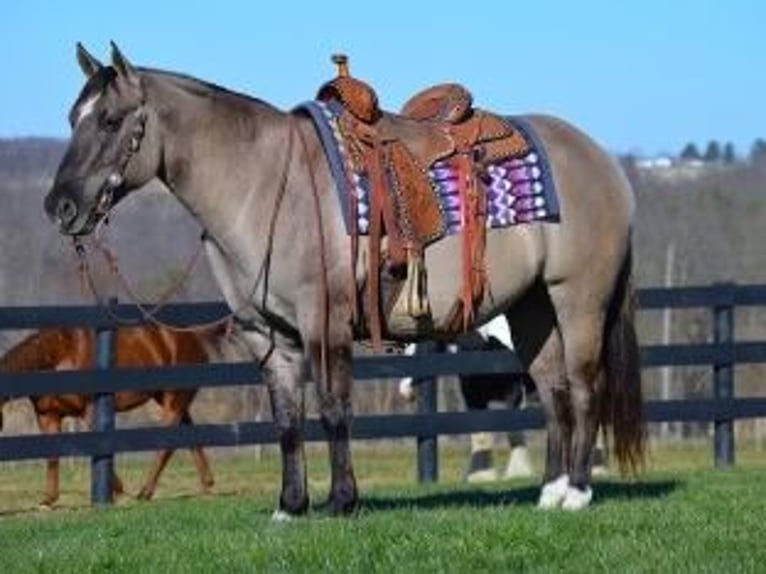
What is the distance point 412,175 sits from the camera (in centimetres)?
916

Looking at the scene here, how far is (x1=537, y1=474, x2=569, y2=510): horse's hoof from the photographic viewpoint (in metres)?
9.55

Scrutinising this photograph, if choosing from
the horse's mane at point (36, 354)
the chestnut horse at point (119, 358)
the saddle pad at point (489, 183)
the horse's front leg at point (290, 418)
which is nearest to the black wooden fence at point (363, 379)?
the chestnut horse at point (119, 358)

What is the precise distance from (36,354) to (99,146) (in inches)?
255

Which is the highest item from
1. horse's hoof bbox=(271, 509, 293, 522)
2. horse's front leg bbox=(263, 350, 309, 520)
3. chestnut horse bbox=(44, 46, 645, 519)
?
chestnut horse bbox=(44, 46, 645, 519)

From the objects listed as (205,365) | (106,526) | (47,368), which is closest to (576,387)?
(106,526)

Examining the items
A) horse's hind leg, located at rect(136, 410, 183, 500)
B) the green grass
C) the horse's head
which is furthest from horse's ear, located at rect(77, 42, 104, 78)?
horse's hind leg, located at rect(136, 410, 183, 500)

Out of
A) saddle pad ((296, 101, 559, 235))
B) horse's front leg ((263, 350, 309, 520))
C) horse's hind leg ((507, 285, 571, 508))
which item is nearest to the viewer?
saddle pad ((296, 101, 559, 235))

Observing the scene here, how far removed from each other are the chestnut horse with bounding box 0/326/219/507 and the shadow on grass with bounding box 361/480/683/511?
372 centimetres

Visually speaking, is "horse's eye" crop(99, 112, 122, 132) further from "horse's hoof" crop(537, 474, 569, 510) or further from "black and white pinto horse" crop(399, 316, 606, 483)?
"black and white pinto horse" crop(399, 316, 606, 483)

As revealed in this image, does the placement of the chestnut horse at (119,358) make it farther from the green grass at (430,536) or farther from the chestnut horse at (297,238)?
the chestnut horse at (297,238)

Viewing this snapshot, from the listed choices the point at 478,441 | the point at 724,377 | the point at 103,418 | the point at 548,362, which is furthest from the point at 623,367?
the point at 478,441

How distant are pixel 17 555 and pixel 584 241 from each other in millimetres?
3421

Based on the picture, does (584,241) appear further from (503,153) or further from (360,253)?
(360,253)

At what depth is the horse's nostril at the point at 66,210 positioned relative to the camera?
873 cm
